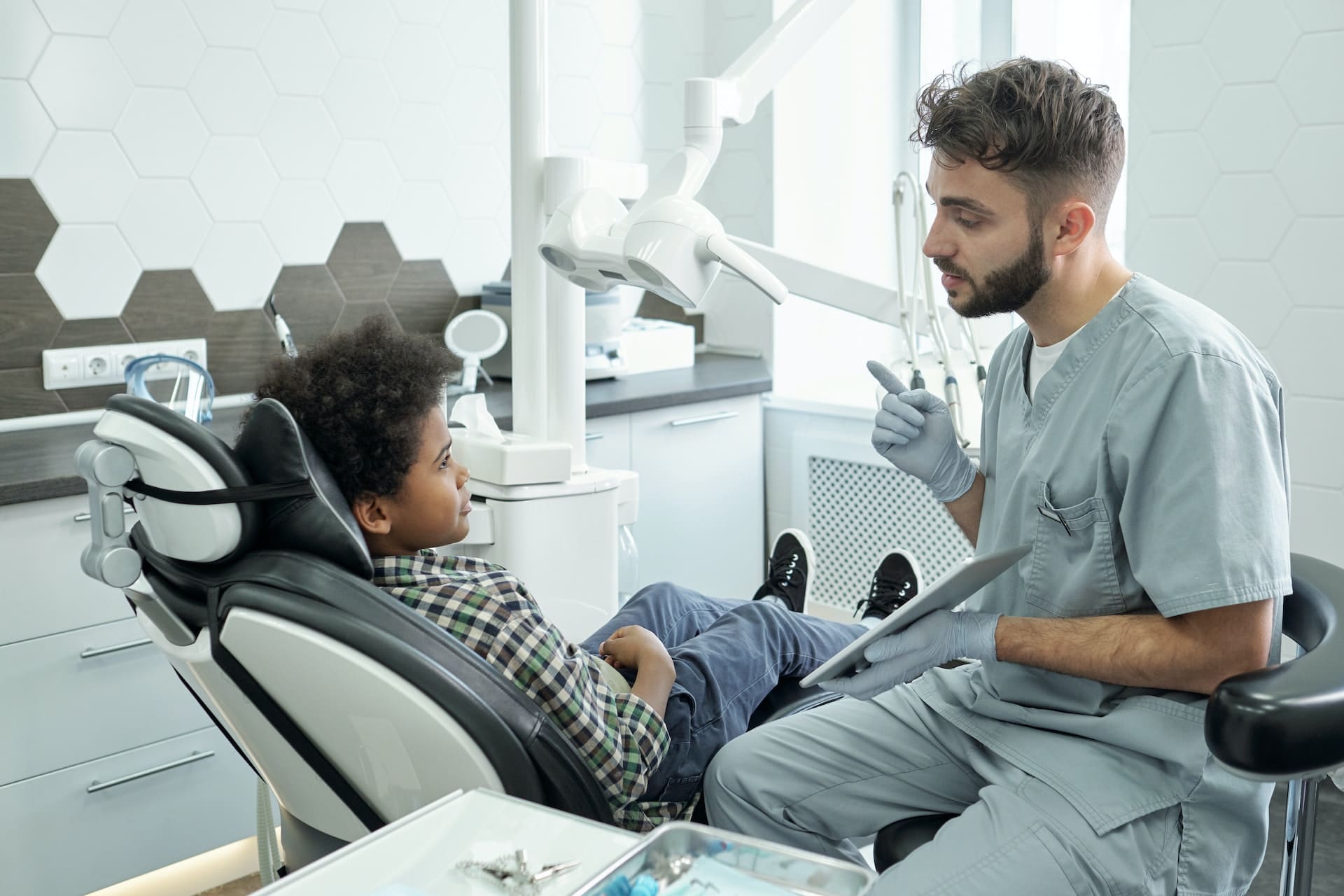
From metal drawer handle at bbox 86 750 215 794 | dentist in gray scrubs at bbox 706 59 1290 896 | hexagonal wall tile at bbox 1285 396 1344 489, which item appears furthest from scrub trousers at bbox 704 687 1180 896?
hexagonal wall tile at bbox 1285 396 1344 489

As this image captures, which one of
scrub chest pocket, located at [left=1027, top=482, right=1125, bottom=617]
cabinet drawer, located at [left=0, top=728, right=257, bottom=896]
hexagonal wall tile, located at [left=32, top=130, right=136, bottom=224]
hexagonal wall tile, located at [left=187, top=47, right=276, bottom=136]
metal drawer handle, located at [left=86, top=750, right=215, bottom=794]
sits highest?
hexagonal wall tile, located at [left=187, top=47, right=276, bottom=136]

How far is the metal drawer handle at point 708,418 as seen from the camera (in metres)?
3.23

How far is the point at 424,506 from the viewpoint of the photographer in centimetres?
154

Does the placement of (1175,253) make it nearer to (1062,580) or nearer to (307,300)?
(1062,580)

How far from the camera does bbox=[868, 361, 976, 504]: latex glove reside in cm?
166

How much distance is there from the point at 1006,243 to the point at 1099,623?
0.46 meters

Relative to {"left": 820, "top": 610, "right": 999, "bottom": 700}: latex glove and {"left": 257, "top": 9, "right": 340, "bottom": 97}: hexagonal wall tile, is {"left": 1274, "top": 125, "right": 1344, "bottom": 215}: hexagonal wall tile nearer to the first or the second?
{"left": 820, "top": 610, "right": 999, "bottom": 700}: latex glove

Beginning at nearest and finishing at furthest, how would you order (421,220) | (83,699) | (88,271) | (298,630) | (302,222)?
(298,630), (83,699), (88,271), (302,222), (421,220)

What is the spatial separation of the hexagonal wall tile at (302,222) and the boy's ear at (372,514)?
1.62 metres

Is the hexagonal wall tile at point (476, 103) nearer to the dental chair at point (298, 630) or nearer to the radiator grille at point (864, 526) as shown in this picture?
the radiator grille at point (864, 526)

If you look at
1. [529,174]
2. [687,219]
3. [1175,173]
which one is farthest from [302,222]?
[1175,173]

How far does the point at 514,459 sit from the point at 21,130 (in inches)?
55.3

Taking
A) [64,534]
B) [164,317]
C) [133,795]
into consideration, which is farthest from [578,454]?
[164,317]

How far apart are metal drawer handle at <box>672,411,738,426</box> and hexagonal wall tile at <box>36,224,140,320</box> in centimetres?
135
